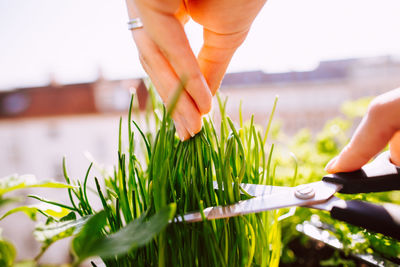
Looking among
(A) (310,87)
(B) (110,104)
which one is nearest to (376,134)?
(A) (310,87)

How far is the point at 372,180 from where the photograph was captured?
0.32m

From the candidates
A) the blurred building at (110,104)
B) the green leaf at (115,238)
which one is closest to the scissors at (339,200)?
the green leaf at (115,238)

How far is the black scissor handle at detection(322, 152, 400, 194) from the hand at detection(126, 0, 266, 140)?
0.64 feet

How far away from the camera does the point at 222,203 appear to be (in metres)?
0.32

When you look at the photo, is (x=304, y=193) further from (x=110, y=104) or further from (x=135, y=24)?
(x=110, y=104)

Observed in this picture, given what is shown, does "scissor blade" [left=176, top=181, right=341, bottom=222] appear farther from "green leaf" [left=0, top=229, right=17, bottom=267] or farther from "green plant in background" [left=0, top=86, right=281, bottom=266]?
"green leaf" [left=0, top=229, right=17, bottom=267]

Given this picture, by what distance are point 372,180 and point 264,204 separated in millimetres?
141

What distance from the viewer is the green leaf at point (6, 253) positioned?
20 cm

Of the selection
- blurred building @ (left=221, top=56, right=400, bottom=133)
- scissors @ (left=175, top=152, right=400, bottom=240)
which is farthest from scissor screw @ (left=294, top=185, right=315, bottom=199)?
blurred building @ (left=221, top=56, right=400, bottom=133)

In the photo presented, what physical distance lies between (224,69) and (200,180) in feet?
0.51

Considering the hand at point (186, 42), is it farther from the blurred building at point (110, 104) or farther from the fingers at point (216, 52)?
the blurred building at point (110, 104)

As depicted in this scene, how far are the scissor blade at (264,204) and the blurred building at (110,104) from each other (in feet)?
2.53

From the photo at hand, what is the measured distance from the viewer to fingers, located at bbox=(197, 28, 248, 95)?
34 centimetres

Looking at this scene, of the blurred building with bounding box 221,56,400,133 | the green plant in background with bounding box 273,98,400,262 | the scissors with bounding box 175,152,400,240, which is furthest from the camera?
the blurred building with bounding box 221,56,400,133
